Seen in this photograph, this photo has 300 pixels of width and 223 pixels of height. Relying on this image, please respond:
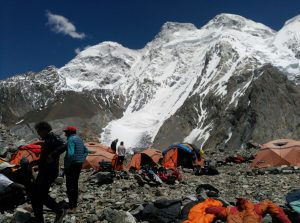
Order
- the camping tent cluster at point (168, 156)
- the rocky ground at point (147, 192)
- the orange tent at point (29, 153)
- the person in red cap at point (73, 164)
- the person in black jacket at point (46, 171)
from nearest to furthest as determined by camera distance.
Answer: the person in black jacket at point (46, 171), the rocky ground at point (147, 192), the person in red cap at point (73, 164), the orange tent at point (29, 153), the camping tent cluster at point (168, 156)

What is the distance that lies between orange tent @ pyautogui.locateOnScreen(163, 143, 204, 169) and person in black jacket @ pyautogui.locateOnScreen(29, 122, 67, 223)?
1454cm

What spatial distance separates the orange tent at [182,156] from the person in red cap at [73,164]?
527 inches

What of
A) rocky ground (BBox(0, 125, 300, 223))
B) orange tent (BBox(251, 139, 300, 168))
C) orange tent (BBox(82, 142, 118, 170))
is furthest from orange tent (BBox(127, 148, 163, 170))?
orange tent (BBox(251, 139, 300, 168))

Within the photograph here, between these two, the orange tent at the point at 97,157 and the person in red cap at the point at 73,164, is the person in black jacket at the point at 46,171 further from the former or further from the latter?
the orange tent at the point at 97,157

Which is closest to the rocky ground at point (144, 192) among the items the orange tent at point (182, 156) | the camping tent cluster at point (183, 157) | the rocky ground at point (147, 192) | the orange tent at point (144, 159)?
the rocky ground at point (147, 192)

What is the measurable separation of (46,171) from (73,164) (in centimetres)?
110

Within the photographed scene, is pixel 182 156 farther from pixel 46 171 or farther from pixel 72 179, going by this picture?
pixel 46 171

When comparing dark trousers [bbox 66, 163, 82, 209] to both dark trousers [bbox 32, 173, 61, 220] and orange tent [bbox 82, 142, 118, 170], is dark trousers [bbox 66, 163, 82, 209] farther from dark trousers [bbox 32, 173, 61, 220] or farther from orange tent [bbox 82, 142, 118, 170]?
orange tent [bbox 82, 142, 118, 170]

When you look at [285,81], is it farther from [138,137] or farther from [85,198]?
[85,198]

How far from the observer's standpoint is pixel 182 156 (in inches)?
947

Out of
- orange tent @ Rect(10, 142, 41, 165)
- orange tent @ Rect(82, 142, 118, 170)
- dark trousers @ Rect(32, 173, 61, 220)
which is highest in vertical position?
orange tent @ Rect(82, 142, 118, 170)

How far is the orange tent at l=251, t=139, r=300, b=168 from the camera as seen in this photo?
21356 mm

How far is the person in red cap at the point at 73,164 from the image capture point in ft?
31.7

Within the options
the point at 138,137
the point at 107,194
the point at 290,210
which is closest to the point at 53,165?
the point at 107,194
